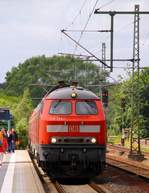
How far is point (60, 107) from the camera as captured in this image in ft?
69.5

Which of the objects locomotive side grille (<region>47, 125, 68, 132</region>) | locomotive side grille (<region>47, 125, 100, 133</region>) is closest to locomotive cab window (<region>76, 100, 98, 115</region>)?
locomotive side grille (<region>47, 125, 100, 133</region>)

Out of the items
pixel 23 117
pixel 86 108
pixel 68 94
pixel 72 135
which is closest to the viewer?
pixel 72 135

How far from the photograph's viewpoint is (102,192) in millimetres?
18641

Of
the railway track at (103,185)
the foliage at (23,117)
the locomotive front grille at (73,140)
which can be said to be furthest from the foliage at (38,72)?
the locomotive front grille at (73,140)

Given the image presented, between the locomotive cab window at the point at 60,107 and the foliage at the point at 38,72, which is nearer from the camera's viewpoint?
the locomotive cab window at the point at 60,107

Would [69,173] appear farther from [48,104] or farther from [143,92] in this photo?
[143,92]

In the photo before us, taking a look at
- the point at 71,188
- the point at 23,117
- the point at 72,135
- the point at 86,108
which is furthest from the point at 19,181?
the point at 23,117

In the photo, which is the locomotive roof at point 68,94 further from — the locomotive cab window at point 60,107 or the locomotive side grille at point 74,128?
the locomotive side grille at point 74,128

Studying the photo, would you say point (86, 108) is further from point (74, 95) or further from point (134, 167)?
point (134, 167)

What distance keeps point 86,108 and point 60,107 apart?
0.80m

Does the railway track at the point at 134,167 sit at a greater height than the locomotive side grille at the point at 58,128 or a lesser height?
lesser

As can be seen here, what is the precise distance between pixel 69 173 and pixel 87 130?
1449 mm

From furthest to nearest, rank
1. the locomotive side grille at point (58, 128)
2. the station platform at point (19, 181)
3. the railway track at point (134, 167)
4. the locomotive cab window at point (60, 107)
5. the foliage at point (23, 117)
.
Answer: the foliage at point (23, 117) < the railway track at point (134, 167) < the locomotive cab window at point (60, 107) < the locomotive side grille at point (58, 128) < the station platform at point (19, 181)

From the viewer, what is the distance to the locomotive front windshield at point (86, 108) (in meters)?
21.1
